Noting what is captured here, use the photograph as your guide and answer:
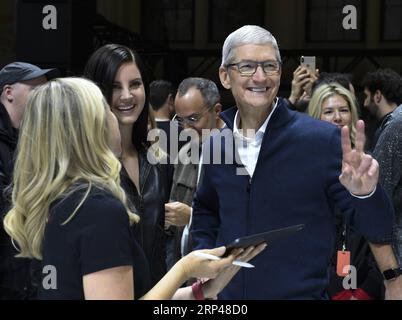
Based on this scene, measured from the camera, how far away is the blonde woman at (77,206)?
1898 mm

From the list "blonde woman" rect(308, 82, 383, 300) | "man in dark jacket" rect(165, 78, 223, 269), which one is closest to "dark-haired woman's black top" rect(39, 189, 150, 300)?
"blonde woman" rect(308, 82, 383, 300)

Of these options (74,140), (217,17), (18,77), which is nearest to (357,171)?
(74,140)

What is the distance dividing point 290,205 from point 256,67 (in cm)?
45

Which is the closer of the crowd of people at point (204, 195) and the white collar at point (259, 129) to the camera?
the crowd of people at point (204, 195)

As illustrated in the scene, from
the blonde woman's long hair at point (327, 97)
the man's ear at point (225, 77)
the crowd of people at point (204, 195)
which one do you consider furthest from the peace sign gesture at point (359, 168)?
the blonde woman's long hair at point (327, 97)

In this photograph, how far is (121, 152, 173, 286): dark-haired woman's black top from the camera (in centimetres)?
298

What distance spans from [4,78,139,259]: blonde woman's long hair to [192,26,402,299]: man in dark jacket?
0.63 meters

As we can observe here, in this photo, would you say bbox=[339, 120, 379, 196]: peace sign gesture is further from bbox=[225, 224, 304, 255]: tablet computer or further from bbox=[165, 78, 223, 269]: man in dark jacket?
bbox=[165, 78, 223, 269]: man in dark jacket

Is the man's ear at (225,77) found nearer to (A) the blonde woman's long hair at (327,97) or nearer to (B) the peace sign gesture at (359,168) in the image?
(B) the peace sign gesture at (359,168)

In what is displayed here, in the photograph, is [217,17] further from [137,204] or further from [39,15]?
[137,204]
